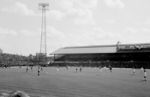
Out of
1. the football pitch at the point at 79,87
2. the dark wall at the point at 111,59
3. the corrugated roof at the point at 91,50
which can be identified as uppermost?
the corrugated roof at the point at 91,50

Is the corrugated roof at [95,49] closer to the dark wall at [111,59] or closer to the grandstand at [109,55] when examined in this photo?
the grandstand at [109,55]

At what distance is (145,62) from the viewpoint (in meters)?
72.7

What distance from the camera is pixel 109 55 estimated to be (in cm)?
8588

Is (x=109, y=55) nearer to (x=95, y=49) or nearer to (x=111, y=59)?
(x=111, y=59)

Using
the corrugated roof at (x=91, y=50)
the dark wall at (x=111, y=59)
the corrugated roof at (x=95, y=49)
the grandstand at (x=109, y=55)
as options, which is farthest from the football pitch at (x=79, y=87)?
the corrugated roof at (x=91, y=50)

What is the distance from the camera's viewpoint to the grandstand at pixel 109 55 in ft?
254

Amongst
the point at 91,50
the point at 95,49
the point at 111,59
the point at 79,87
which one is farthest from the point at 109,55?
the point at 79,87

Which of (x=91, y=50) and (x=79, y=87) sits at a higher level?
(x=91, y=50)

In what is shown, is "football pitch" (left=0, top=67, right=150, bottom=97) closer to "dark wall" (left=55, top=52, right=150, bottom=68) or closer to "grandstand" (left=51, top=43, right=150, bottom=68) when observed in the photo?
"dark wall" (left=55, top=52, right=150, bottom=68)

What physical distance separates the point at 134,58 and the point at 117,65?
21.1 ft

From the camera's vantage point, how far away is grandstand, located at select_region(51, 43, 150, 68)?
7744cm

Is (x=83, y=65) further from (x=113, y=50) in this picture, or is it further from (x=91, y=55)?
(x=113, y=50)

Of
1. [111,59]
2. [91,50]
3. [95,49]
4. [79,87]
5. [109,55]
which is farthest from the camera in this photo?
[95,49]

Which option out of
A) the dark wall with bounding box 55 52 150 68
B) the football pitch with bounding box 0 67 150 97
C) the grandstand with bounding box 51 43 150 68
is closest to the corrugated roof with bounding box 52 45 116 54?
the grandstand with bounding box 51 43 150 68
